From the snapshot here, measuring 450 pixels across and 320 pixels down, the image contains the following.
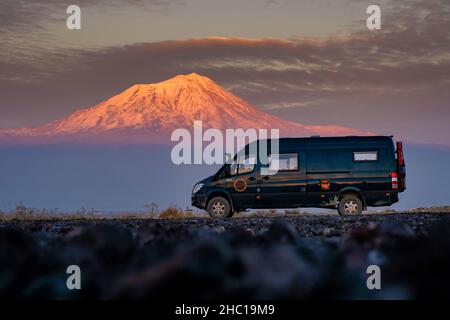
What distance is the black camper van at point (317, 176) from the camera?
22359 millimetres

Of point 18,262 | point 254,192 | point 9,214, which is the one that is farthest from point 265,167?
point 18,262

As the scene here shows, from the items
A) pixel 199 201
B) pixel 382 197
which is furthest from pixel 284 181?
pixel 382 197

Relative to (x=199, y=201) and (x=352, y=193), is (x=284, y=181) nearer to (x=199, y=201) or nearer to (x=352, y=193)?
(x=352, y=193)

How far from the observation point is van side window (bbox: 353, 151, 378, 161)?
2239 centimetres

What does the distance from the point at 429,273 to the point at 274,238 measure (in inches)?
43.8

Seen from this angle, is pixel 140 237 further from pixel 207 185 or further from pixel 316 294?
pixel 207 185

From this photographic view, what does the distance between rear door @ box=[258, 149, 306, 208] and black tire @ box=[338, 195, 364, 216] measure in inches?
46.8

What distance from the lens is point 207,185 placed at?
75.2ft

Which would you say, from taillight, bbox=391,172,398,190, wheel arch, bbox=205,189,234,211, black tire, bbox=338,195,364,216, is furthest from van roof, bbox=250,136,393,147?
wheel arch, bbox=205,189,234,211

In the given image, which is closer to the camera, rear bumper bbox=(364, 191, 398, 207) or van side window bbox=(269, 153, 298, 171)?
rear bumper bbox=(364, 191, 398, 207)

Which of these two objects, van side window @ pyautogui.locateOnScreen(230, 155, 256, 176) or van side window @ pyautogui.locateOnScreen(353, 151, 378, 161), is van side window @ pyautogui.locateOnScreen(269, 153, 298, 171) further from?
van side window @ pyautogui.locateOnScreen(353, 151, 378, 161)

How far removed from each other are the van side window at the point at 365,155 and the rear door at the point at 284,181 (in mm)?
1616

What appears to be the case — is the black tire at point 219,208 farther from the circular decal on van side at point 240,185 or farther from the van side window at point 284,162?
the van side window at point 284,162

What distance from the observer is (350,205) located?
22.3 metres
